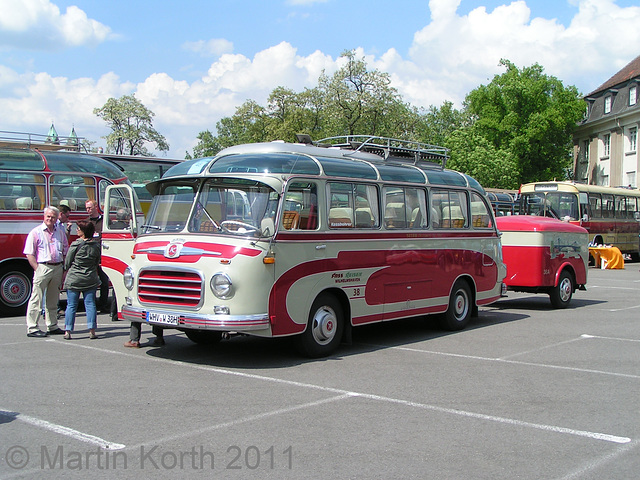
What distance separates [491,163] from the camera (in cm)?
5834

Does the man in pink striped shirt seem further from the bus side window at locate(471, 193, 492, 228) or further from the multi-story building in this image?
the multi-story building

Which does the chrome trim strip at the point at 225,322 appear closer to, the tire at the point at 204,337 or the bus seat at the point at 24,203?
the tire at the point at 204,337

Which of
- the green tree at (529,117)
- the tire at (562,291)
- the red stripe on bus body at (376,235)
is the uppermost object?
the green tree at (529,117)

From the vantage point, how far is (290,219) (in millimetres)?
8859

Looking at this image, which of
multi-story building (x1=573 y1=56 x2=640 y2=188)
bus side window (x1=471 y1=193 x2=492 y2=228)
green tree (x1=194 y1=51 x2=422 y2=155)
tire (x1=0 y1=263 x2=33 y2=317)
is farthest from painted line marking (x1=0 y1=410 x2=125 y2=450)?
multi-story building (x1=573 y1=56 x2=640 y2=188)

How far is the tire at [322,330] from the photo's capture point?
29.9ft

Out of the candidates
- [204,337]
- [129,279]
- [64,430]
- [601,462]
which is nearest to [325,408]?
[64,430]

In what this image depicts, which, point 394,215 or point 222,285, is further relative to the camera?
point 394,215

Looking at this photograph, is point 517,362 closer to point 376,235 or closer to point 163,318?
point 376,235

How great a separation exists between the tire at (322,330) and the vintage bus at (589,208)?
75.7 ft

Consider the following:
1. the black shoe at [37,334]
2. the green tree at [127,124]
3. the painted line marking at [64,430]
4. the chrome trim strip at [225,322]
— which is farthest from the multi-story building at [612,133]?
the painted line marking at [64,430]

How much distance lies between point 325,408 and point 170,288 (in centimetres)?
294

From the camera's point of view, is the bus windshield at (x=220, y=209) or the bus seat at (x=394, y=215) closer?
the bus windshield at (x=220, y=209)

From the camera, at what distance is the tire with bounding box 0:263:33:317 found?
13.7 meters
